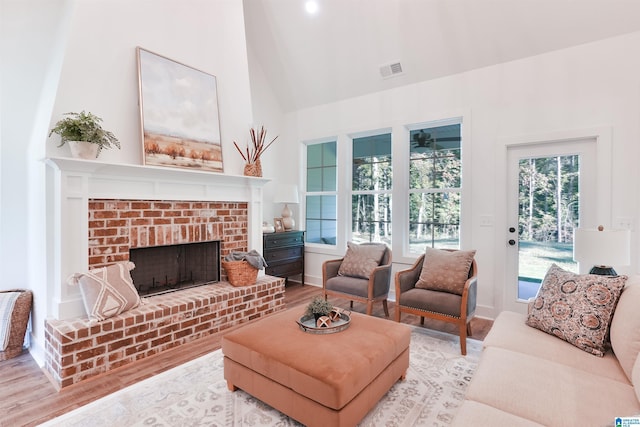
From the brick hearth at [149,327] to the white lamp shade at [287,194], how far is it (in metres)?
1.49

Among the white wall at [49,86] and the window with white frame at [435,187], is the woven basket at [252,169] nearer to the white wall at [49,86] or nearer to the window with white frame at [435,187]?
the white wall at [49,86]

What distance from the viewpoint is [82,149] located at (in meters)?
2.59

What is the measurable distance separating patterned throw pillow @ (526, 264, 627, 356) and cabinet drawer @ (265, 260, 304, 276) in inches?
128

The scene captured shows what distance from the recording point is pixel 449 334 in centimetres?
321

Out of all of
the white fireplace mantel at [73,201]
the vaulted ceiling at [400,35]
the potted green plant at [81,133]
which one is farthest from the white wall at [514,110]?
the potted green plant at [81,133]

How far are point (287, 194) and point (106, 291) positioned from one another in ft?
9.20

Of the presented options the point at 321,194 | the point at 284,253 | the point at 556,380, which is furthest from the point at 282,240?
the point at 556,380

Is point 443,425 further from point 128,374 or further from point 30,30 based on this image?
point 30,30

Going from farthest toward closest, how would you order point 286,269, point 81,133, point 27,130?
point 286,269
point 27,130
point 81,133

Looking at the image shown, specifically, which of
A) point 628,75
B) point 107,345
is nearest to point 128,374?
point 107,345

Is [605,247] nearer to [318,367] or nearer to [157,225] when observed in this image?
[318,367]

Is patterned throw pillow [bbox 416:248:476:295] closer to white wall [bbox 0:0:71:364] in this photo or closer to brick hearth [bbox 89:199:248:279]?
brick hearth [bbox 89:199:248:279]

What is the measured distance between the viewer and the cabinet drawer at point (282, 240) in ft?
15.2

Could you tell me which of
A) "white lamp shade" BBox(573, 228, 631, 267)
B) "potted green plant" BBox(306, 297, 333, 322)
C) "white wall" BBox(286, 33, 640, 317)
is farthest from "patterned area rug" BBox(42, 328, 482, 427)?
"white wall" BBox(286, 33, 640, 317)
